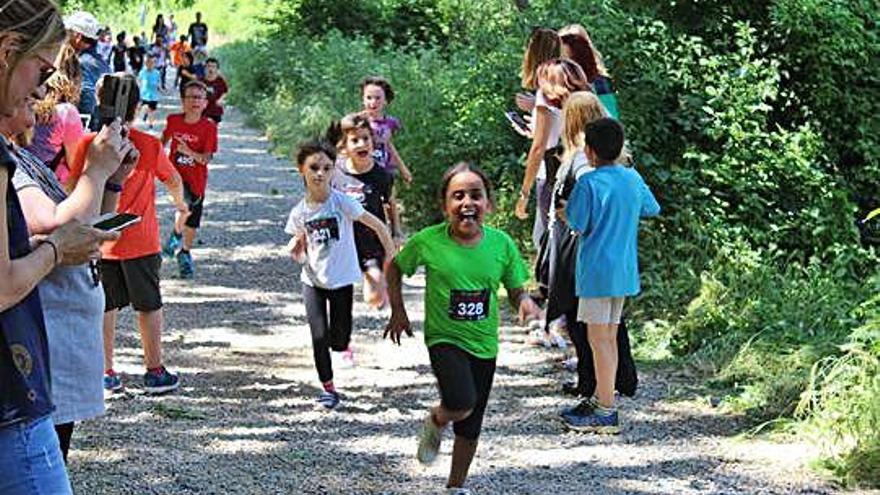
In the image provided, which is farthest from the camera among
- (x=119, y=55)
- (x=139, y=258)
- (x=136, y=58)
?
(x=136, y=58)

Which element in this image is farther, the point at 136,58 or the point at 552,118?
the point at 136,58

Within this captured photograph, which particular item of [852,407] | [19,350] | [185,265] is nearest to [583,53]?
[852,407]

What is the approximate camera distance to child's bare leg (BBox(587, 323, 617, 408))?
276 inches

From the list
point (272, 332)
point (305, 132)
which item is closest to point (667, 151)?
point (272, 332)

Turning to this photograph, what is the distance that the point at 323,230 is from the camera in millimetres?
7387

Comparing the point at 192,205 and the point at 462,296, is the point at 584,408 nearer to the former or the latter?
the point at 462,296

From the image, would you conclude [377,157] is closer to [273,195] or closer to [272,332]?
[272,332]

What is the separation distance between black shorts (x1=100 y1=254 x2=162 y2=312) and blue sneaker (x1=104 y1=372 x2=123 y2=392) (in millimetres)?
448

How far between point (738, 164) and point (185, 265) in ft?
15.3

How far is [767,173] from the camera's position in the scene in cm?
1048

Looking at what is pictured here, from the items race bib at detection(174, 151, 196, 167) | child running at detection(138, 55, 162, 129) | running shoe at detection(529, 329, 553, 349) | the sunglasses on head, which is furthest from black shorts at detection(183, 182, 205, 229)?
child running at detection(138, 55, 162, 129)

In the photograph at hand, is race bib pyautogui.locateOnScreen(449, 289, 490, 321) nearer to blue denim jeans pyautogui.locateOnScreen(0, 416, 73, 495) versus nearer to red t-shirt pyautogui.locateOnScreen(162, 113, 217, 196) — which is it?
blue denim jeans pyautogui.locateOnScreen(0, 416, 73, 495)

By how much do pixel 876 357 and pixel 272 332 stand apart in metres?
4.41

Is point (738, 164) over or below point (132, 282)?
over
